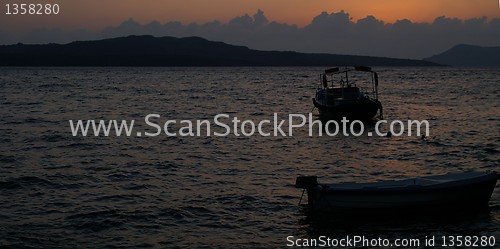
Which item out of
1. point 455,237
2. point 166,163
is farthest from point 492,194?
point 166,163

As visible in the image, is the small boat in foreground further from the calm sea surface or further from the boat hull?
the boat hull

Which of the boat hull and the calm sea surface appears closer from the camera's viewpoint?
the calm sea surface

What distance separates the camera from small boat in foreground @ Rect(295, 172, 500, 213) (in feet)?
57.9

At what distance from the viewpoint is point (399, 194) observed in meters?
17.7

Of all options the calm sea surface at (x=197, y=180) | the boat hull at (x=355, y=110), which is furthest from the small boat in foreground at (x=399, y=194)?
the boat hull at (x=355, y=110)

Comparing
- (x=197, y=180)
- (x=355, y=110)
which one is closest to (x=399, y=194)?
(x=197, y=180)

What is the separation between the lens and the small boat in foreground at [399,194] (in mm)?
17641

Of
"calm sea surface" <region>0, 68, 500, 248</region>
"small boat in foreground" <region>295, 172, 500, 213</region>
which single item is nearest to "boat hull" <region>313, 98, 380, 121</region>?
"calm sea surface" <region>0, 68, 500, 248</region>

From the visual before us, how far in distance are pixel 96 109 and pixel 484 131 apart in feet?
115

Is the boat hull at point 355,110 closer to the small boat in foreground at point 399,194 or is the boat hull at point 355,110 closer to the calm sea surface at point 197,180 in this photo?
the calm sea surface at point 197,180

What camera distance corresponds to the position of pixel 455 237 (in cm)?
1650

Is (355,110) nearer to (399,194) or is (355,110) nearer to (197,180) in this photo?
(197,180)

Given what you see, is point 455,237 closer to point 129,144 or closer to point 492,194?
point 492,194

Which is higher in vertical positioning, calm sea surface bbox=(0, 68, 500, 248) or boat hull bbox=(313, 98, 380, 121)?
boat hull bbox=(313, 98, 380, 121)
